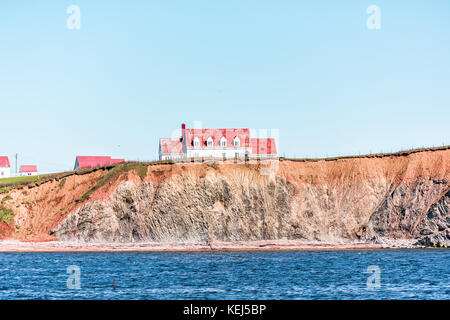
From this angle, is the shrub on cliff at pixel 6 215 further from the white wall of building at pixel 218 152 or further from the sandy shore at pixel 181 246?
the white wall of building at pixel 218 152

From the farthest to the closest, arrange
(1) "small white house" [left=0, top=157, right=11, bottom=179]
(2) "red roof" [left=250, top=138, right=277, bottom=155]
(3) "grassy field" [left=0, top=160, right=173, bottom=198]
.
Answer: (1) "small white house" [left=0, top=157, right=11, bottom=179], (2) "red roof" [left=250, top=138, right=277, bottom=155], (3) "grassy field" [left=0, top=160, right=173, bottom=198]

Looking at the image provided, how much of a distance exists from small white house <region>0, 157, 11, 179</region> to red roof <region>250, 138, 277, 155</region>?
84.0 metres

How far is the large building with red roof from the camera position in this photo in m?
114

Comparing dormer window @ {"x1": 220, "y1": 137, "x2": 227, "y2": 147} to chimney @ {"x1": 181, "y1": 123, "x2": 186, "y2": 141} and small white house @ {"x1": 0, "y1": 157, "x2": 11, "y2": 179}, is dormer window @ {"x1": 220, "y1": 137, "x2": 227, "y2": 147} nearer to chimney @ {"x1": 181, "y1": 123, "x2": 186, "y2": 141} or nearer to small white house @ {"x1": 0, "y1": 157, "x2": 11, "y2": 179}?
chimney @ {"x1": 181, "y1": 123, "x2": 186, "y2": 141}

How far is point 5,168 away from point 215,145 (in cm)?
7983

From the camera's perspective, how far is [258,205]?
92062 mm

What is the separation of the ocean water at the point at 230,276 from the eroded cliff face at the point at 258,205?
1394cm

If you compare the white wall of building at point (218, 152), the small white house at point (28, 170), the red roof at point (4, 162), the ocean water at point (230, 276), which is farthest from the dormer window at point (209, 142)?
the small white house at point (28, 170)

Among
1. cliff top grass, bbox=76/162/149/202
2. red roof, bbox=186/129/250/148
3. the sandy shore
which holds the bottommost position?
the sandy shore

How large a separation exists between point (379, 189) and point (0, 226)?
209ft

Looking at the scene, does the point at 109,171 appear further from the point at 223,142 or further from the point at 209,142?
the point at 223,142

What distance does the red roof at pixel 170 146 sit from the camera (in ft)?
376

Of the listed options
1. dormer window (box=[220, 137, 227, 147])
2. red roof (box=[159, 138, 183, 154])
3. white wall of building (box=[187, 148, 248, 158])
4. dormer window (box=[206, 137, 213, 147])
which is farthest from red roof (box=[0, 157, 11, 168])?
dormer window (box=[220, 137, 227, 147])
